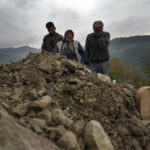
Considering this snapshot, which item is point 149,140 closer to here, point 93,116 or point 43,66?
point 93,116

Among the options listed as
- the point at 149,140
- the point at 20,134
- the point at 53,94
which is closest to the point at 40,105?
the point at 53,94

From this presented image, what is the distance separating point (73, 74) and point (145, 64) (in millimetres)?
52466

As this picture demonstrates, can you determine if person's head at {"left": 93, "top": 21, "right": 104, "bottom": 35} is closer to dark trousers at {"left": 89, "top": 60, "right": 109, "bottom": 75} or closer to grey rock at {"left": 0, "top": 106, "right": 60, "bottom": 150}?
dark trousers at {"left": 89, "top": 60, "right": 109, "bottom": 75}

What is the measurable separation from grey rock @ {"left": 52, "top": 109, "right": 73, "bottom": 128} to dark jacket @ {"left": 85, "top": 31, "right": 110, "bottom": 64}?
12.1ft

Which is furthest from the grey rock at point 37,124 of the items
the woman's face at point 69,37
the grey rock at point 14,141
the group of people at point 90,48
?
the woman's face at point 69,37

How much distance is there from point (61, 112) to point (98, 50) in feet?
12.3

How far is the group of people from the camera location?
542 cm

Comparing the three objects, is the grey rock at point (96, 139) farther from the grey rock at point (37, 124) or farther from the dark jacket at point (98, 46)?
the dark jacket at point (98, 46)

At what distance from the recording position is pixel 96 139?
2174 millimetres

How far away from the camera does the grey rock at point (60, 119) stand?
2449mm

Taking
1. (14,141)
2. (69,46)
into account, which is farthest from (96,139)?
(69,46)

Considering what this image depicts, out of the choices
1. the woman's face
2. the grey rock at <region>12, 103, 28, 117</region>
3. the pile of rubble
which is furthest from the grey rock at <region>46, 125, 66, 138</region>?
the woman's face

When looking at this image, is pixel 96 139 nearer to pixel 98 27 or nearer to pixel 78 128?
pixel 78 128

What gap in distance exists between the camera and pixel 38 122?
→ 7.58 ft
